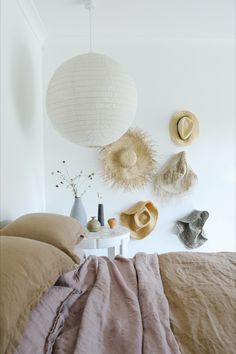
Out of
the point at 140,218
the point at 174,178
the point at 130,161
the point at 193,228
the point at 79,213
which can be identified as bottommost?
the point at 193,228

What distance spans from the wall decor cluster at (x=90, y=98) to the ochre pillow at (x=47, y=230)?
1.95ft

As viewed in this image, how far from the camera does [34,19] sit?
85.6 inches

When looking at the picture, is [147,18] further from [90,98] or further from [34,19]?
[90,98]

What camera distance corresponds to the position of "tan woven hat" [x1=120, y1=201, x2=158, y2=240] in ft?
8.57

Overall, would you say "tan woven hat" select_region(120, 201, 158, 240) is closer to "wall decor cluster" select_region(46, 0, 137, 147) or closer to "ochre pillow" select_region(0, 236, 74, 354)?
"wall decor cluster" select_region(46, 0, 137, 147)

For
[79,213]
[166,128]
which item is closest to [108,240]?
[79,213]

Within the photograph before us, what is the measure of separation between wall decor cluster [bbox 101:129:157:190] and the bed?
1190 millimetres

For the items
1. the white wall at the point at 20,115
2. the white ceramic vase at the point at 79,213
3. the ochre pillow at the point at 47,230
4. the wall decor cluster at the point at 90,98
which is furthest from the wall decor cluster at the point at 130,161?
the ochre pillow at the point at 47,230

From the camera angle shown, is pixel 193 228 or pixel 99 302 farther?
pixel 193 228

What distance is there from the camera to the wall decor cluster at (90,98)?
1607mm

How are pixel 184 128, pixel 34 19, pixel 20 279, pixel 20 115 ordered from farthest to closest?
pixel 184 128, pixel 34 19, pixel 20 115, pixel 20 279

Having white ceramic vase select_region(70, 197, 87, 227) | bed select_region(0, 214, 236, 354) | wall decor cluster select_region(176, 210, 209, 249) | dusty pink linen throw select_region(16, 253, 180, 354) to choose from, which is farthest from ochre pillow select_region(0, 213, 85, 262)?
wall decor cluster select_region(176, 210, 209, 249)

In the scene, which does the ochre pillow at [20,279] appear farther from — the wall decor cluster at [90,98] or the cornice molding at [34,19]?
the cornice molding at [34,19]

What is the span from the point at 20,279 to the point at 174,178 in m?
2.09
